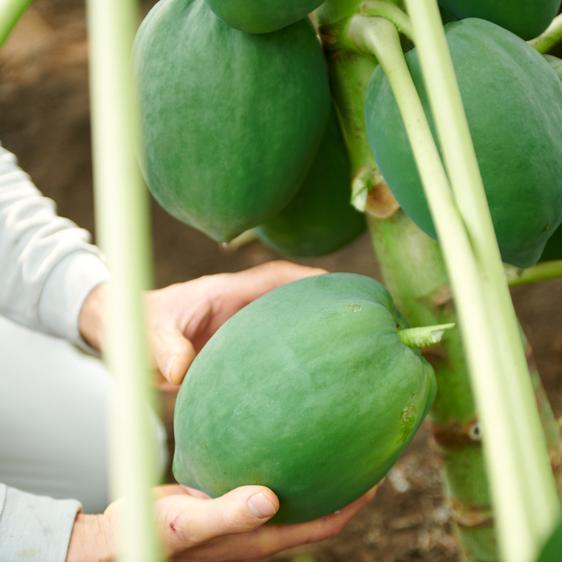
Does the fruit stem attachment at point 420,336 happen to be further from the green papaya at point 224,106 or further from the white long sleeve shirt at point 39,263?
the white long sleeve shirt at point 39,263

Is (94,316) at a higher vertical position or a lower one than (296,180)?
lower

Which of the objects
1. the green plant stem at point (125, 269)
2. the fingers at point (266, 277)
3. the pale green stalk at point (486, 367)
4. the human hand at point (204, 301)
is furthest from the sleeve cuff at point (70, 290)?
the green plant stem at point (125, 269)

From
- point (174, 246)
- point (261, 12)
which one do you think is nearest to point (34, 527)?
point (261, 12)

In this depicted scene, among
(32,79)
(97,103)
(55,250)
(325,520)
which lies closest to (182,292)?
(55,250)

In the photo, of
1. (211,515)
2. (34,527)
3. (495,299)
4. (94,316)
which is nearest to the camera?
(495,299)

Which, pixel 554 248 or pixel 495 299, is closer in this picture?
pixel 495 299

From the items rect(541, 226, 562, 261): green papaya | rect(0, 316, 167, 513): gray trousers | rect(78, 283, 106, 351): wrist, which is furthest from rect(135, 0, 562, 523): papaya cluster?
rect(0, 316, 167, 513): gray trousers

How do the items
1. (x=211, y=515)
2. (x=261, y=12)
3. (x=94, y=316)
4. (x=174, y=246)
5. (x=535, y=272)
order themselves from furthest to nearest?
(x=174, y=246)
(x=94, y=316)
(x=535, y=272)
(x=211, y=515)
(x=261, y=12)

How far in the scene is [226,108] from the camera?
704mm

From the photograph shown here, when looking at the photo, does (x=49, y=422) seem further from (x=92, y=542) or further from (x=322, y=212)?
(x=322, y=212)

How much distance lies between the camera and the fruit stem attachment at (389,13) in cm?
68

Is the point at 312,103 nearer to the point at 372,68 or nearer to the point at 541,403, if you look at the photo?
the point at 372,68

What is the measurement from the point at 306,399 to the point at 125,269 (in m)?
0.38

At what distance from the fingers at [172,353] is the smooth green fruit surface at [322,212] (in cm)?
13
